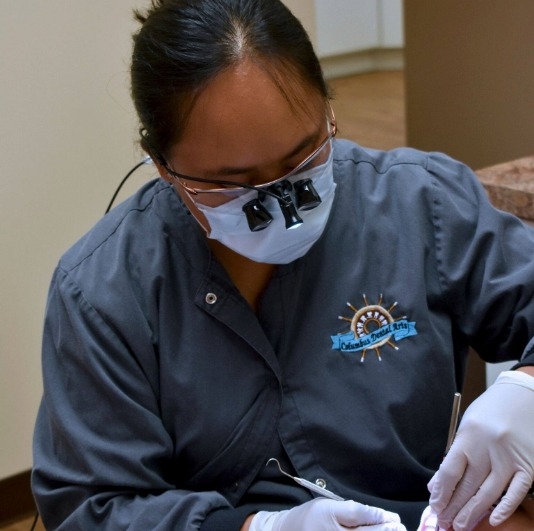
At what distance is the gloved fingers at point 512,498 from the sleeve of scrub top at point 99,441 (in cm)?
35

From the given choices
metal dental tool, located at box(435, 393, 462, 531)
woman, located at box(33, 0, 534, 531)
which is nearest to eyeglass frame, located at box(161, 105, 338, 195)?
woman, located at box(33, 0, 534, 531)

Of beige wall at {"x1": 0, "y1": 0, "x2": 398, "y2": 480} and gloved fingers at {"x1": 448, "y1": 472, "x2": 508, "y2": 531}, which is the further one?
→ beige wall at {"x1": 0, "y1": 0, "x2": 398, "y2": 480}

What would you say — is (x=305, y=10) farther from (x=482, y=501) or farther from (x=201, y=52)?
(x=482, y=501)

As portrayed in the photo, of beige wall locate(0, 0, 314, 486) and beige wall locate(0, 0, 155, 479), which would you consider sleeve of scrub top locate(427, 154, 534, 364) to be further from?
beige wall locate(0, 0, 155, 479)

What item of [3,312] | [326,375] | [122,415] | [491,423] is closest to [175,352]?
[122,415]

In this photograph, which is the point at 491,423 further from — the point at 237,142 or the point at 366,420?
the point at 237,142

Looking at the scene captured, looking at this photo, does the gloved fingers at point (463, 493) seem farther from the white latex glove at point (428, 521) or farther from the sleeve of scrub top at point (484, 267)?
the sleeve of scrub top at point (484, 267)

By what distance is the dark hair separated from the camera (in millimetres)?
1163

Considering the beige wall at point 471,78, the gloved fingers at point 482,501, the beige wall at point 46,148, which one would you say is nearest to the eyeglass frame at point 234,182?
the gloved fingers at point 482,501

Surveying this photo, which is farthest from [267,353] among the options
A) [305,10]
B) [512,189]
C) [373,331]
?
[305,10]

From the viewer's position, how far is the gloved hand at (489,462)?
3.82 ft

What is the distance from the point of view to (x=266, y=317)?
1.32 metres

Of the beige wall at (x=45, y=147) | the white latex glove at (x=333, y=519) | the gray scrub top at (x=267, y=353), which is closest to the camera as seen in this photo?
the white latex glove at (x=333, y=519)

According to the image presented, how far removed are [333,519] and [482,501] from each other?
0.66ft
